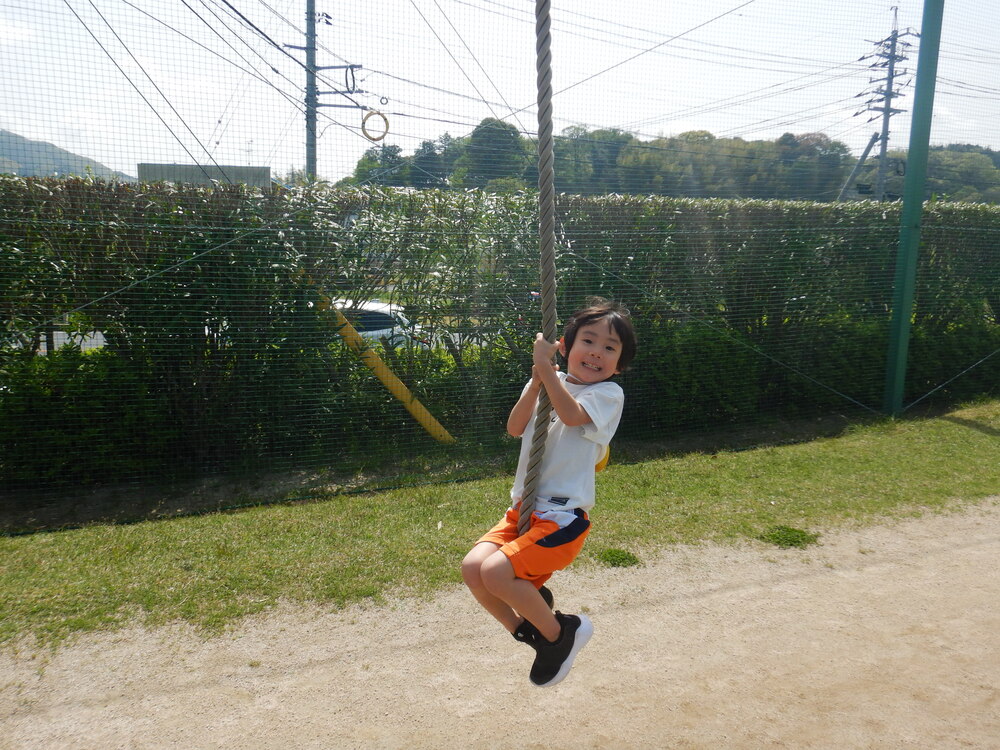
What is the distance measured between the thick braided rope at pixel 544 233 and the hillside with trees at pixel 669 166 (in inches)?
146

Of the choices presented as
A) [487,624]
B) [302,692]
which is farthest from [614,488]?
[302,692]

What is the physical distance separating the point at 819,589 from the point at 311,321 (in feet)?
12.5

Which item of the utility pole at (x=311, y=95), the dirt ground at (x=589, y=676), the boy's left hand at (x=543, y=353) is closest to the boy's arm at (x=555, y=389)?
the boy's left hand at (x=543, y=353)

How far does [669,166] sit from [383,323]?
312 cm

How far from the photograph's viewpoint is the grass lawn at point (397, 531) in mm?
3742

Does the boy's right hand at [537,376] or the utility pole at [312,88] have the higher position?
the utility pole at [312,88]

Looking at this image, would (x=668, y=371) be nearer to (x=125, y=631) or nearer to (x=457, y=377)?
(x=457, y=377)

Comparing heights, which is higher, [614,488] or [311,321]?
[311,321]

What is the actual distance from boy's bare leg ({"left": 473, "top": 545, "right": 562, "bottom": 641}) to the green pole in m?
6.32

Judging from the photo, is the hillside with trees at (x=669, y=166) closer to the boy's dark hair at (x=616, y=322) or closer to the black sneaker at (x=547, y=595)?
the boy's dark hair at (x=616, y=322)

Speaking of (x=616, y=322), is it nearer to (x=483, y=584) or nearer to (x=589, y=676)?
(x=483, y=584)

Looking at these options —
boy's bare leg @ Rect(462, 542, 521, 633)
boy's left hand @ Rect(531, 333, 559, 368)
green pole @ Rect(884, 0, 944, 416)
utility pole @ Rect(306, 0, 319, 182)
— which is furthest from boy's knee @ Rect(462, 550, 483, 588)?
green pole @ Rect(884, 0, 944, 416)

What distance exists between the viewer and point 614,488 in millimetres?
5418

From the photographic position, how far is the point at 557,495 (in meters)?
2.48
